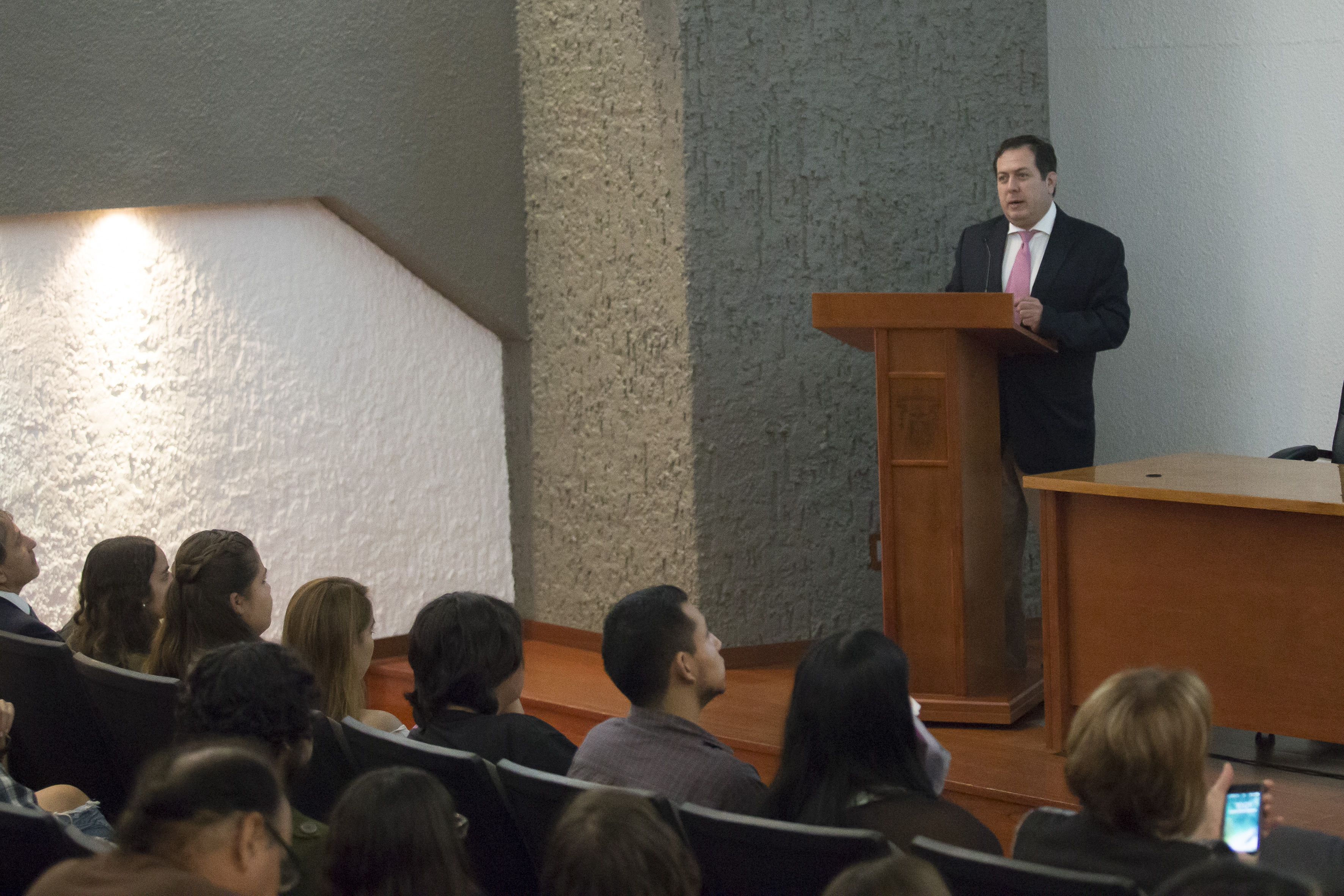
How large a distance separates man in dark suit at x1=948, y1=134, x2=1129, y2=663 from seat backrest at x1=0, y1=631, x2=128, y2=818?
218cm

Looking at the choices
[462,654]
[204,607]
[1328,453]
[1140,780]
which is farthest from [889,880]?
[1328,453]

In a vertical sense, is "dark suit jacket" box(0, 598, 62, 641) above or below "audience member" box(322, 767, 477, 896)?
above

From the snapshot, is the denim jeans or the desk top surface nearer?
the denim jeans

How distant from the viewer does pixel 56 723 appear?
2.81 m

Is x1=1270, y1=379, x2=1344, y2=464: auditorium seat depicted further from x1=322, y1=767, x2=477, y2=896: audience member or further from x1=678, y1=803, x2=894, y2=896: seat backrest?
x1=322, y1=767, x2=477, y2=896: audience member

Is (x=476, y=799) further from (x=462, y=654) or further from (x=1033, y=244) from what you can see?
(x=1033, y=244)

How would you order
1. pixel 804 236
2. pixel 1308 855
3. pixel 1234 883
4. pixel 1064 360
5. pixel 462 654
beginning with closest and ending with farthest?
A: pixel 1234 883 → pixel 1308 855 → pixel 462 654 → pixel 1064 360 → pixel 804 236

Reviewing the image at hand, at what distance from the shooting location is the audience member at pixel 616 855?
146 centimetres

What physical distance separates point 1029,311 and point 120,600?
2180 mm

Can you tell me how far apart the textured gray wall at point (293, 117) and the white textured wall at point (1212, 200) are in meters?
2.00

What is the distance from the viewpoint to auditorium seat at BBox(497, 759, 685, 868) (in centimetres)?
184

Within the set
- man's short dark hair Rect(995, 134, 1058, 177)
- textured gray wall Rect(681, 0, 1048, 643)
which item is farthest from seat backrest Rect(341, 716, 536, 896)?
man's short dark hair Rect(995, 134, 1058, 177)

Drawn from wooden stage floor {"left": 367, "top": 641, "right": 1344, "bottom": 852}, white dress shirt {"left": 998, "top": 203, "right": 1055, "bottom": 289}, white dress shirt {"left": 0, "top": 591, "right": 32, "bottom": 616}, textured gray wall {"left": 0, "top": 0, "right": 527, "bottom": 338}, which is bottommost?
wooden stage floor {"left": 367, "top": 641, "right": 1344, "bottom": 852}

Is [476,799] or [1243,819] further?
[476,799]
